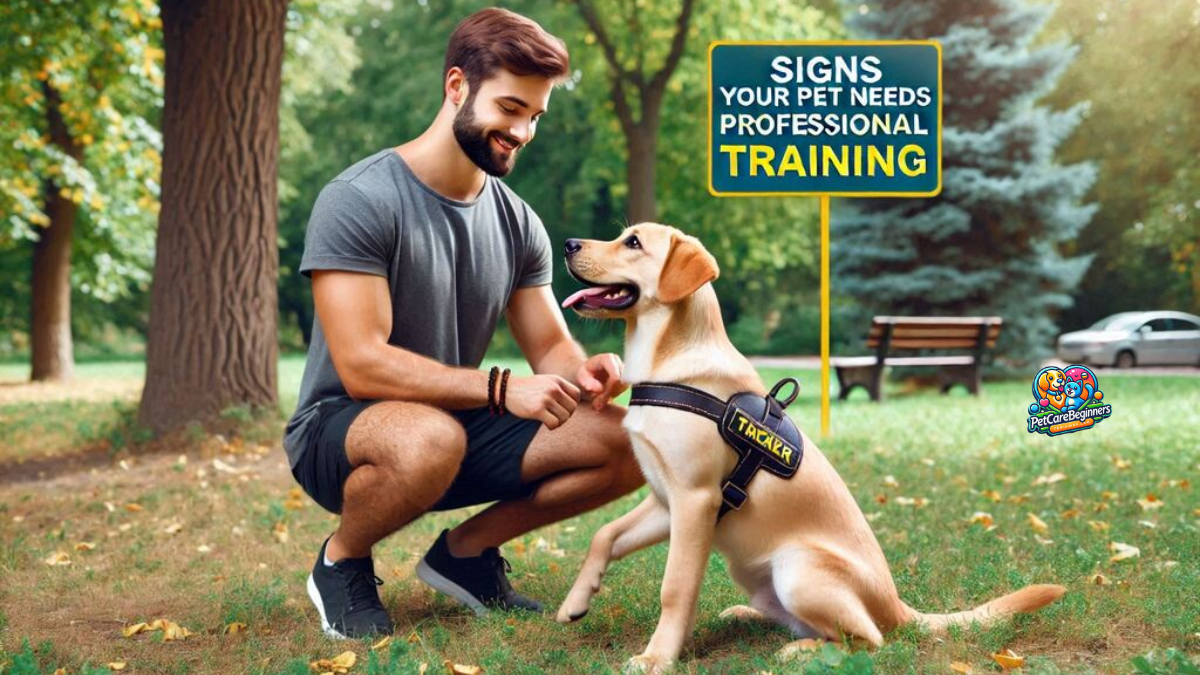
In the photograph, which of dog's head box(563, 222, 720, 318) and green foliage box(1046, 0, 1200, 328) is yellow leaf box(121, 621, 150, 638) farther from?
green foliage box(1046, 0, 1200, 328)

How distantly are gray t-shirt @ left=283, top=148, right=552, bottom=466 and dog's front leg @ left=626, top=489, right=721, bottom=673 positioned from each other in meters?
1.24

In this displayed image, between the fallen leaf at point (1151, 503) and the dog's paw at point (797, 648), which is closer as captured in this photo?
the dog's paw at point (797, 648)

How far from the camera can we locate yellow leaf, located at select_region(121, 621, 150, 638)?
3.93 m

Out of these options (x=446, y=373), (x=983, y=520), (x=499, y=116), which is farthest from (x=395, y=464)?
(x=983, y=520)

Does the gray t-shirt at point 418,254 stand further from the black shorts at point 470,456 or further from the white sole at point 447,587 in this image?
the white sole at point 447,587

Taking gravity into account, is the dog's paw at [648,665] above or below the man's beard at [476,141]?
below

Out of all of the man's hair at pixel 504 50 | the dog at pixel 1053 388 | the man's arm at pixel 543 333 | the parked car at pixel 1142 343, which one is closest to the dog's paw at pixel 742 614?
the man's arm at pixel 543 333

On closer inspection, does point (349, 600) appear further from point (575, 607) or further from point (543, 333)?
point (543, 333)

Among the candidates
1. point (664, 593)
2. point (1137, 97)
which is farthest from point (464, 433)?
point (1137, 97)

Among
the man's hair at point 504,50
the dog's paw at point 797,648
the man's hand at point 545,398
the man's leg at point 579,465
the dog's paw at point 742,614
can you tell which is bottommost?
the dog's paw at point 742,614

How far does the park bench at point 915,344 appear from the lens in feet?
43.7

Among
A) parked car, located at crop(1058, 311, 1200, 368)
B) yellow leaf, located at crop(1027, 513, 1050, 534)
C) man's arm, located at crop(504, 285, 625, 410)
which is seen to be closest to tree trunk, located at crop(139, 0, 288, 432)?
man's arm, located at crop(504, 285, 625, 410)

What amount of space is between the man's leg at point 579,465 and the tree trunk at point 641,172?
14.9 meters

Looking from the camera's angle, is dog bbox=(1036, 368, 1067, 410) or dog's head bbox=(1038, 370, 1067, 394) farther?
dog's head bbox=(1038, 370, 1067, 394)
